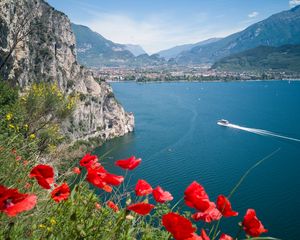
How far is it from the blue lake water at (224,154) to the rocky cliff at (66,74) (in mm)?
4495

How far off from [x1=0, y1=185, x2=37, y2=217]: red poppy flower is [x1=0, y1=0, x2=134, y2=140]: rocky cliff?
3568 cm

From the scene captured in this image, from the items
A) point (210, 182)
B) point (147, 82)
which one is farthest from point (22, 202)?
point (147, 82)

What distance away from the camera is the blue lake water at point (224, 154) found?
1187 inches

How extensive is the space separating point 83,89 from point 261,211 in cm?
4158

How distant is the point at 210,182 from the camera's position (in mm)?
34719

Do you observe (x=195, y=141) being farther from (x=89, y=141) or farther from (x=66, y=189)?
(x=66, y=189)

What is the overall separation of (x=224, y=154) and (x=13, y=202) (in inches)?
1794

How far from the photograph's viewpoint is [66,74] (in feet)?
189

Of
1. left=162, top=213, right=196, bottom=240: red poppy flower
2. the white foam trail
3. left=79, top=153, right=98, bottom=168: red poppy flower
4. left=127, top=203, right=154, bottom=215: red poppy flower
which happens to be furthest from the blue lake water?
left=162, top=213, right=196, bottom=240: red poppy flower

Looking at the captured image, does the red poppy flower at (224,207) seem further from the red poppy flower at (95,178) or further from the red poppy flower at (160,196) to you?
the red poppy flower at (95,178)

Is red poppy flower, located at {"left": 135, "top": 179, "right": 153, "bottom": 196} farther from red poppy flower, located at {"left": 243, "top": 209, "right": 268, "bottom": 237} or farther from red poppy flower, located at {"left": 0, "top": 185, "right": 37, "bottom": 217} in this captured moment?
red poppy flower, located at {"left": 0, "top": 185, "right": 37, "bottom": 217}

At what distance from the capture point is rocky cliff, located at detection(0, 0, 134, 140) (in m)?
41.5

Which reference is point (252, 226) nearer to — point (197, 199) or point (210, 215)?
point (210, 215)

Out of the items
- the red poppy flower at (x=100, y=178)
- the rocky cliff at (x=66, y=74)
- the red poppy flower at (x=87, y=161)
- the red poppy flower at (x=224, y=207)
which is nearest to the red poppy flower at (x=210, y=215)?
the red poppy flower at (x=224, y=207)
